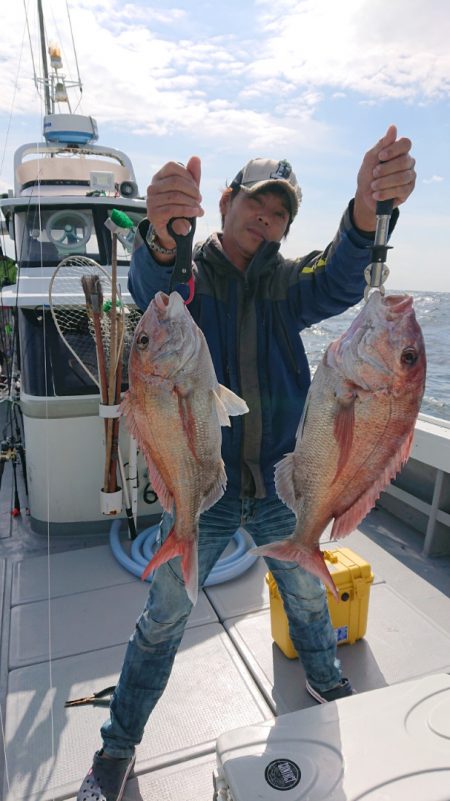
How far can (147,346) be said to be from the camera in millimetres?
1524

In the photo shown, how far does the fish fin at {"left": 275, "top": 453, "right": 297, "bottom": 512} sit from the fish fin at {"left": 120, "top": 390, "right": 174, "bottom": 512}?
1.17 feet

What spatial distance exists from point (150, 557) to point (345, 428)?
3.02 m

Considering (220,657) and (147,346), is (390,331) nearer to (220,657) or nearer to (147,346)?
(147,346)

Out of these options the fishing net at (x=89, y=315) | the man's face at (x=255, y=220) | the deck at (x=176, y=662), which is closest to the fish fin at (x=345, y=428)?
the man's face at (x=255, y=220)

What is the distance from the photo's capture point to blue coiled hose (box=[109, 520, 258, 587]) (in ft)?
12.4

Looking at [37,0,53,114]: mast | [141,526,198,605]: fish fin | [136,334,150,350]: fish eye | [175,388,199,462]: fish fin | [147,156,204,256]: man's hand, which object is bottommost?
[141,526,198,605]: fish fin

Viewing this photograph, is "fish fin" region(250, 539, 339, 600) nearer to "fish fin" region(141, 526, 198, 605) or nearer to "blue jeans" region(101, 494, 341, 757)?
"fish fin" region(141, 526, 198, 605)

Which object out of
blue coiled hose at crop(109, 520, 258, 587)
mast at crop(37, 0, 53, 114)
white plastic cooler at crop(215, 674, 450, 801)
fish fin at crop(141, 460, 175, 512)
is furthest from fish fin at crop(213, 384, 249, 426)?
mast at crop(37, 0, 53, 114)

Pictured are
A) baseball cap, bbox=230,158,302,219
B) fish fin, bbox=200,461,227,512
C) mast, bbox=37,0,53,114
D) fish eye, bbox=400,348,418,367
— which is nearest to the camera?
fish eye, bbox=400,348,418,367

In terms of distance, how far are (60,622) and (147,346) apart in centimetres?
260

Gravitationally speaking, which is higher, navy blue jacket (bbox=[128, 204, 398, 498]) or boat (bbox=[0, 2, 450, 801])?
navy blue jacket (bbox=[128, 204, 398, 498])

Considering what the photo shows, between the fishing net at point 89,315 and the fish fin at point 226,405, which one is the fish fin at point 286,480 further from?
the fishing net at point 89,315

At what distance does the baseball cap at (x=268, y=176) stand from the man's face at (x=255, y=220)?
3 centimetres

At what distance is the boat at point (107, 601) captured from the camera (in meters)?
2.28
